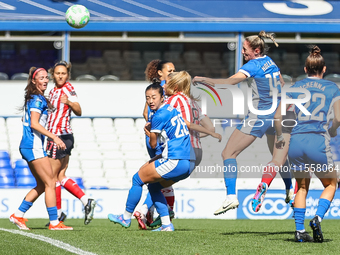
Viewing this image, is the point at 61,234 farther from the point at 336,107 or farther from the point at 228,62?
the point at 228,62

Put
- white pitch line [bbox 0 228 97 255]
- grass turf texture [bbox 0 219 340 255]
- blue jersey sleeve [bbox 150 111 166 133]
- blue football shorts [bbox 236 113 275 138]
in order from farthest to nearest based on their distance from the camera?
blue football shorts [bbox 236 113 275 138]
blue jersey sleeve [bbox 150 111 166 133]
grass turf texture [bbox 0 219 340 255]
white pitch line [bbox 0 228 97 255]

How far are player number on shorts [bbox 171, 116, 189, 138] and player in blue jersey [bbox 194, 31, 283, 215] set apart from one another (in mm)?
577

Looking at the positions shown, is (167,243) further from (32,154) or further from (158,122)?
(32,154)

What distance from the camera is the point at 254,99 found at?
6547 millimetres

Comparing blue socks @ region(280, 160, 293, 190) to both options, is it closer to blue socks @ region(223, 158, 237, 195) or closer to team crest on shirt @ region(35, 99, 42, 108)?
blue socks @ region(223, 158, 237, 195)

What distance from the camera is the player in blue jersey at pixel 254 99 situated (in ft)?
20.7

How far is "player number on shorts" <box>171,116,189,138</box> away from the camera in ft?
20.1

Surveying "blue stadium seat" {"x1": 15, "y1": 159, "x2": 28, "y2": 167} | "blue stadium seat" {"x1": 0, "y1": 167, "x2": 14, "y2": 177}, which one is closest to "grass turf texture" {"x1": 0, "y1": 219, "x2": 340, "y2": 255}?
"blue stadium seat" {"x1": 0, "y1": 167, "x2": 14, "y2": 177}

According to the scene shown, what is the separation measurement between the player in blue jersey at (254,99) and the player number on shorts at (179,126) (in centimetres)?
58

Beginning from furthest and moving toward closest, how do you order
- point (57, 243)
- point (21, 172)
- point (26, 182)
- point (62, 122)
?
point (21, 172), point (26, 182), point (62, 122), point (57, 243)

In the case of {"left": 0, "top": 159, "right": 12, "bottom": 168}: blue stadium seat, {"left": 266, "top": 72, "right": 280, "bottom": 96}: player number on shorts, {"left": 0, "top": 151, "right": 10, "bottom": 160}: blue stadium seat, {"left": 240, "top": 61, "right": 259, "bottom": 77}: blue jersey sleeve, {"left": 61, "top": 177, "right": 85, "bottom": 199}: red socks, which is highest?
{"left": 240, "top": 61, "right": 259, "bottom": 77}: blue jersey sleeve

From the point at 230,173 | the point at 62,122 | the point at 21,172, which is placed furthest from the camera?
the point at 21,172

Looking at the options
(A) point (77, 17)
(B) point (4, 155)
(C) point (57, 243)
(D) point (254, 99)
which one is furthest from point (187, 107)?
(B) point (4, 155)

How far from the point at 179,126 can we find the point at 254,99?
99 centimetres
